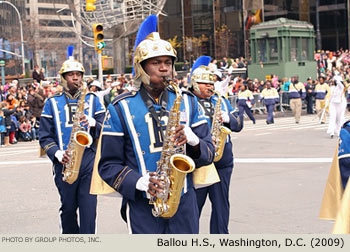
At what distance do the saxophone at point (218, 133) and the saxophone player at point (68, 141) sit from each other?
4.10ft

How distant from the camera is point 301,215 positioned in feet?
27.9

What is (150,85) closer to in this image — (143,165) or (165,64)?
(165,64)

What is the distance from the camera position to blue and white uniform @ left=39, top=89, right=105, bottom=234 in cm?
641

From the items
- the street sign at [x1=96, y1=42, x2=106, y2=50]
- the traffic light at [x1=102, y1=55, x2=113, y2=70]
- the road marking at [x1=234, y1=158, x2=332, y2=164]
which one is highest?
the street sign at [x1=96, y1=42, x2=106, y2=50]

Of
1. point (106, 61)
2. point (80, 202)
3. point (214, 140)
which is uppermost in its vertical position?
point (106, 61)

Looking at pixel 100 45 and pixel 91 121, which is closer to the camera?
pixel 91 121

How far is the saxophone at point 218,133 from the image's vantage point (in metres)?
6.97

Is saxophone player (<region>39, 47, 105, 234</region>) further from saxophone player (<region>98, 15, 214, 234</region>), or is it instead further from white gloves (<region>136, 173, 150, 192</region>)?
white gloves (<region>136, 173, 150, 192</region>)

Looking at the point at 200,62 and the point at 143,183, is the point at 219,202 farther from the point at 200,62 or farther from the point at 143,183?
the point at 143,183

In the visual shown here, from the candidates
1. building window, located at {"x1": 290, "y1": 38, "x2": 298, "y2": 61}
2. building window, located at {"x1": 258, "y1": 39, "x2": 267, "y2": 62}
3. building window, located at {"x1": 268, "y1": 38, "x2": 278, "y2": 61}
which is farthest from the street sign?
building window, located at {"x1": 290, "y1": 38, "x2": 298, "y2": 61}

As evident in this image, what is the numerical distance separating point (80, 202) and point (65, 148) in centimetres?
63

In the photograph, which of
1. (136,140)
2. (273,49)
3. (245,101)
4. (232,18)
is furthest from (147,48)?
(232,18)

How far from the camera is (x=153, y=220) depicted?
4406mm

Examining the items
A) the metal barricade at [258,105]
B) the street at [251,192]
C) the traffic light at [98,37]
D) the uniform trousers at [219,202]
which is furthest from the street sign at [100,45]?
the uniform trousers at [219,202]
